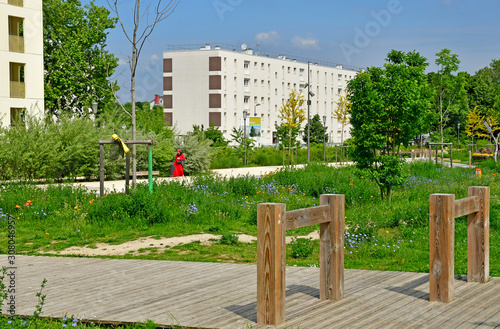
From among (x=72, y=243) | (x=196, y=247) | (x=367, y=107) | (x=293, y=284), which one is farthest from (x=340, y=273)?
(x=367, y=107)

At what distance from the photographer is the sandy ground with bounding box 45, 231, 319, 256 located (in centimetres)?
975

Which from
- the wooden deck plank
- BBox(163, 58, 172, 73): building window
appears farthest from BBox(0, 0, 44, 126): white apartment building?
BBox(163, 58, 172, 73): building window

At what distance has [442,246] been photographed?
6.20m

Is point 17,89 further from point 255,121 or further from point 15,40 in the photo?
point 255,121

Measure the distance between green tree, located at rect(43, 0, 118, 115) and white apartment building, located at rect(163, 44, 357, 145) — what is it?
28.9 m

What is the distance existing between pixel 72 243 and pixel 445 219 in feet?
21.1

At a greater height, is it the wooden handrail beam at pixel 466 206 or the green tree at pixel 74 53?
the green tree at pixel 74 53

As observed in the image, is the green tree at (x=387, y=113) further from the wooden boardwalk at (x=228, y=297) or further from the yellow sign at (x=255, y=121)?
the yellow sign at (x=255, y=121)

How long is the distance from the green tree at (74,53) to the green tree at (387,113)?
32151 millimetres

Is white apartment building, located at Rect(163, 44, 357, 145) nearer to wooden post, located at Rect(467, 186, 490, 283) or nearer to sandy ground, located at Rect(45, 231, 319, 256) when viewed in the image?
sandy ground, located at Rect(45, 231, 319, 256)

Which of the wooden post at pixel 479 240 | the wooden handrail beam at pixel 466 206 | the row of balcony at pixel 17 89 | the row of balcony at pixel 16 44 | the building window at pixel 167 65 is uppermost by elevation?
the building window at pixel 167 65

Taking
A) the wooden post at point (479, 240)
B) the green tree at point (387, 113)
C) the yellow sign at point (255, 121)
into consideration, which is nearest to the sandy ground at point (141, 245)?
the wooden post at point (479, 240)

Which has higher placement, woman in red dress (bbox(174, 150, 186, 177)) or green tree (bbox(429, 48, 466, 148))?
green tree (bbox(429, 48, 466, 148))

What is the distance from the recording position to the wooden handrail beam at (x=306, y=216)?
5.52 metres
